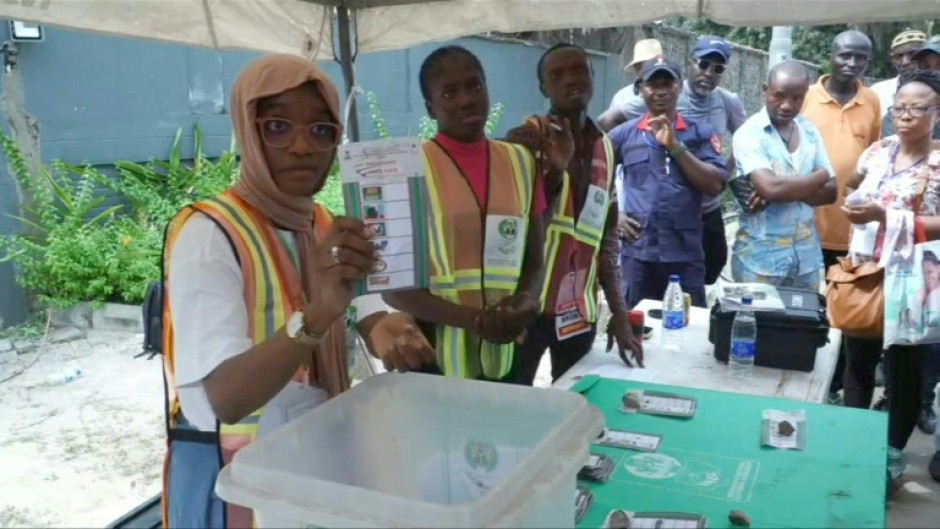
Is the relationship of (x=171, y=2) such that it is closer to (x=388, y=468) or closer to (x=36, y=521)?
(x=388, y=468)

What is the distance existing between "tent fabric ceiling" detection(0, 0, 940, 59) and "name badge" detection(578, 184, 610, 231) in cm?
59

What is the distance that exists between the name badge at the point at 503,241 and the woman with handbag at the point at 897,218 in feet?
5.16

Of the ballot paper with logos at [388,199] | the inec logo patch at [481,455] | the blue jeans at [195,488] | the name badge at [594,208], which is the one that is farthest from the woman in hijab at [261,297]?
the name badge at [594,208]

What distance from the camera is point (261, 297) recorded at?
1.42 metres

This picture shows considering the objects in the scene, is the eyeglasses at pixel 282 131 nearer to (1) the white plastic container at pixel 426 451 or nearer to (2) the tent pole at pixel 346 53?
(1) the white plastic container at pixel 426 451

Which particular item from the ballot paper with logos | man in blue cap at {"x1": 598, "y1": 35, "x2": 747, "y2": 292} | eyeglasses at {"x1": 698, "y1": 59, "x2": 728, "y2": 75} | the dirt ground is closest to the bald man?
man in blue cap at {"x1": 598, "y1": 35, "x2": 747, "y2": 292}

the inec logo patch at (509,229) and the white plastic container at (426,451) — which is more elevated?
the inec logo patch at (509,229)

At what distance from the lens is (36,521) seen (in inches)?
126

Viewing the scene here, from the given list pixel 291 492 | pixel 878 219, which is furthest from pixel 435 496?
pixel 878 219

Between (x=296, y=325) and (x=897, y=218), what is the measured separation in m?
2.73

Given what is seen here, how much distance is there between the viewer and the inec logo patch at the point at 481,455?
1293 millimetres

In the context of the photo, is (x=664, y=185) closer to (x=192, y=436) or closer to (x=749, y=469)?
(x=749, y=469)

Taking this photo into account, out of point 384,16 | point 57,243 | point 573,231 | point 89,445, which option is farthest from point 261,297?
point 57,243

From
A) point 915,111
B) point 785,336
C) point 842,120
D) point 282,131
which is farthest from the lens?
point 842,120
